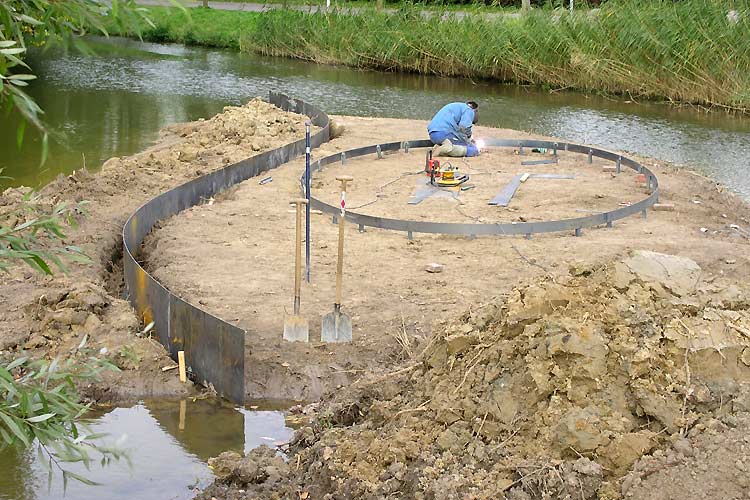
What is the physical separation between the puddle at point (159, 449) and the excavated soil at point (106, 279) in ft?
1.10

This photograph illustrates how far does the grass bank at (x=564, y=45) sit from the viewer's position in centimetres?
2300

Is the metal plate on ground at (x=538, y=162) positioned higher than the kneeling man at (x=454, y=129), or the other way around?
the kneeling man at (x=454, y=129)

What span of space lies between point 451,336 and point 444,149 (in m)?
10.1

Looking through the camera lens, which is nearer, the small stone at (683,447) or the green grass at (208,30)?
the small stone at (683,447)

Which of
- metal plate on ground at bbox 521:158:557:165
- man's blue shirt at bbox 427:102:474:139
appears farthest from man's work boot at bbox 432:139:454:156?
metal plate on ground at bbox 521:158:557:165

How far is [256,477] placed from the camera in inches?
262

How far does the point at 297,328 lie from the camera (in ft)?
28.7

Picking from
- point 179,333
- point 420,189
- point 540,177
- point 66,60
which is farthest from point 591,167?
point 66,60

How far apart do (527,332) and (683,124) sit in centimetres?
1670

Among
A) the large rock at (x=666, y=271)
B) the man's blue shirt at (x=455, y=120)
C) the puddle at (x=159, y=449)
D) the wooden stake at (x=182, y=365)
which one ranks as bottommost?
the puddle at (x=159, y=449)

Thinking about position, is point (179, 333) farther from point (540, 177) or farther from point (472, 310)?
point (540, 177)

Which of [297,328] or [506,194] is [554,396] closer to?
[297,328]

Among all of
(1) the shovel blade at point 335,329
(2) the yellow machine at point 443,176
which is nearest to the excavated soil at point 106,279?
(1) the shovel blade at point 335,329

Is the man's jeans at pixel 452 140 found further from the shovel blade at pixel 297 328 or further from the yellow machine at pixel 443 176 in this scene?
the shovel blade at pixel 297 328
